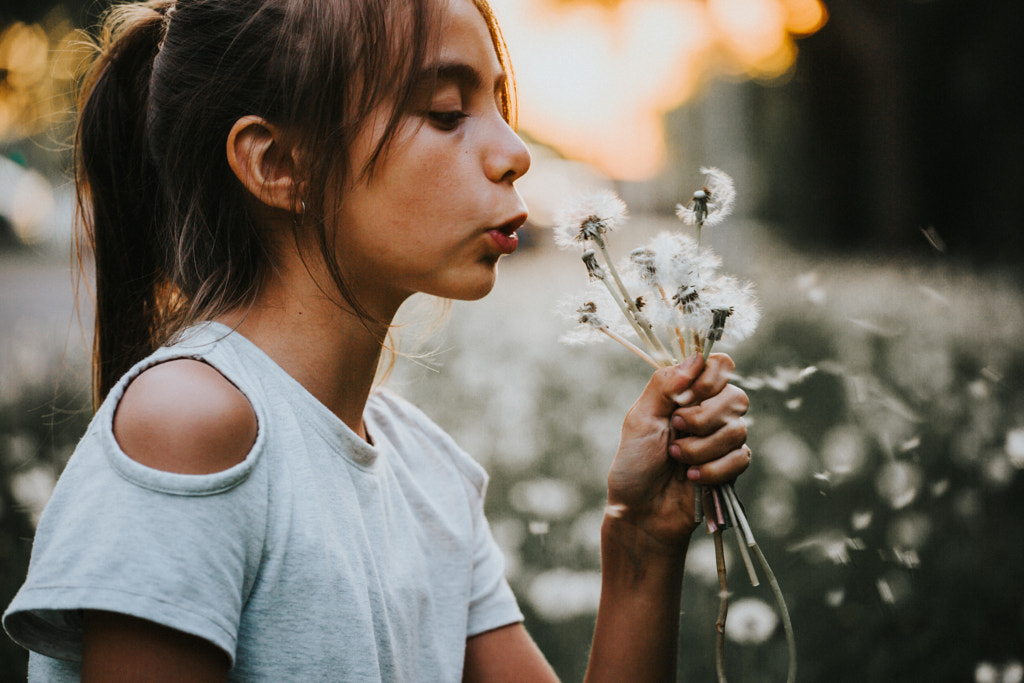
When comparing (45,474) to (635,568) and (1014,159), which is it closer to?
(635,568)

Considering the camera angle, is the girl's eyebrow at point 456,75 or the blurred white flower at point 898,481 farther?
the blurred white flower at point 898,481

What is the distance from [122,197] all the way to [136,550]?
0.77 metres

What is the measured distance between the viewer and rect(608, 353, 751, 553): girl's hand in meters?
1.15

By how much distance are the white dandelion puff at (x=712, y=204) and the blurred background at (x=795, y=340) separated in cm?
20

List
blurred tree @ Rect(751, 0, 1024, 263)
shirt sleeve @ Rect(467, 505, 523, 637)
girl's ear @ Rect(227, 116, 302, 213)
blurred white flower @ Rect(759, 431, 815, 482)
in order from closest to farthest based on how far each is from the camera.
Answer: girl's ear @ Rect(227, 116, 302, 213) → shirt sleeve @ Rect(467, 505, 523, 637) → blurred white flower @ Rect(759, 431, 815, 482) → blurred tree @ Rect(751, 0, 1024, 263)

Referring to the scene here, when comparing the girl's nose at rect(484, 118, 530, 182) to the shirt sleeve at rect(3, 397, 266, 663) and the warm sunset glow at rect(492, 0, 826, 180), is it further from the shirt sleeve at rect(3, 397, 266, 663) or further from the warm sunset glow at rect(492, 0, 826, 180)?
the warm sunset glow at rect(492, 0, 826, 180)

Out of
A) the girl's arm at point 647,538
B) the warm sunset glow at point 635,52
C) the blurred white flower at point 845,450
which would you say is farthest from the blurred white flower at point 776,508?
the warm sunset glow at point 635,52

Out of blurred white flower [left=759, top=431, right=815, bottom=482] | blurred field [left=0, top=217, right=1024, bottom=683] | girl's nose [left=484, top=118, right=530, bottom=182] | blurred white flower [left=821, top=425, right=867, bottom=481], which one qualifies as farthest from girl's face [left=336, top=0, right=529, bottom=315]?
blurred white flower [left=759, top=431, right=815, bottom=482]

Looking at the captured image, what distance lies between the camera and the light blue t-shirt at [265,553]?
857 millimetres

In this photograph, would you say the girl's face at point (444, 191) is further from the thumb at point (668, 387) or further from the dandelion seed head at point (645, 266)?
the thumb at point (668, 387)

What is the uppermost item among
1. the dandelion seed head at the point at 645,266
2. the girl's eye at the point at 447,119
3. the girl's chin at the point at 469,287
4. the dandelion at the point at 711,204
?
the girl's eye at the point at 447,119

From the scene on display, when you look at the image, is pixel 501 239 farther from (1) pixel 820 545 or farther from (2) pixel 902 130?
(2) pixel 902 130

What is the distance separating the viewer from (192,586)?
34.3 inches

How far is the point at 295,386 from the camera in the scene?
3.70 feet
